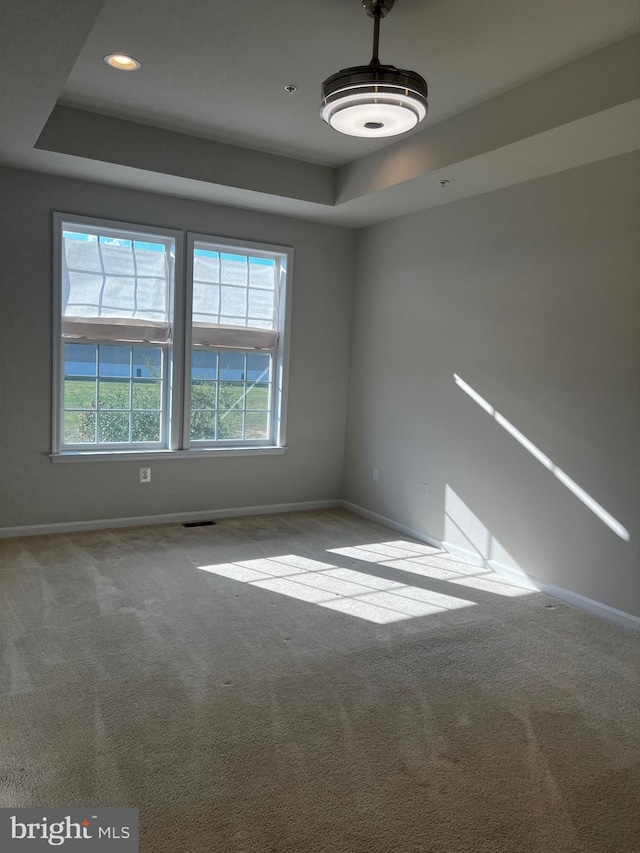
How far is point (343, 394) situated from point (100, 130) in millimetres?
2960

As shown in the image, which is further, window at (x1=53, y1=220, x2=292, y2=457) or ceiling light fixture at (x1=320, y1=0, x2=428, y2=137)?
window at (x1=53, y1=220, x2=292, y2=457)

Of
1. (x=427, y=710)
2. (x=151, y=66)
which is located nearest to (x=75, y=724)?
(x=427, y=710)

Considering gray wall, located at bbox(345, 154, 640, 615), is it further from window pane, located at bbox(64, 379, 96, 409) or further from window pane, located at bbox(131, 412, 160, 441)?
window pane, located at bbox(64, 379, 96, 409)

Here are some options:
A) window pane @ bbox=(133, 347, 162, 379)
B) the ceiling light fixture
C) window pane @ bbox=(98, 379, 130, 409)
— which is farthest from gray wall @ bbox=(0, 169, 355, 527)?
the ceiling light fixture

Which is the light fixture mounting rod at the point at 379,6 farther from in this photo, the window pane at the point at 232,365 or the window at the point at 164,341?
the window pane at the point at 232,365

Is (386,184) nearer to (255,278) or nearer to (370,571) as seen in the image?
(255,278)

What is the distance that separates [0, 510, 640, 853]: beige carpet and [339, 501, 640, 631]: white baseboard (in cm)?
11

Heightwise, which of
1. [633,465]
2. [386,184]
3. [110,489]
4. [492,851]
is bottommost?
[492,851]

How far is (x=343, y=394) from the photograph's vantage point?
5.86m

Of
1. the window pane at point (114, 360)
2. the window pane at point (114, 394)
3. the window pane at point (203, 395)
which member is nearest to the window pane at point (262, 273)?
the window pane at point (203, 395)

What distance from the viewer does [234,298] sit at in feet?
17.3

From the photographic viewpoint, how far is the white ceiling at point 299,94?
2648 millimetres

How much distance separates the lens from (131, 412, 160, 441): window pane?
197 inches

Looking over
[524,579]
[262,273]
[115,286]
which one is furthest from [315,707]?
[262,273]
